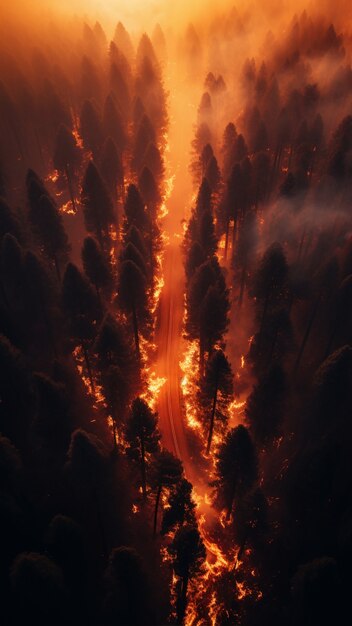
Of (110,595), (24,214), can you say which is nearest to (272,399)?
(110,595)

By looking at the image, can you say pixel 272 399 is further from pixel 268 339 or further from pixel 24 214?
pixel 24 214

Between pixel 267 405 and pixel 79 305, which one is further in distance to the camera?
pixel 79 305

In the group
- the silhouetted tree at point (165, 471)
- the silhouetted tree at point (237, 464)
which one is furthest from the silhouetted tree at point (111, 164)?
the silhouetted tree at point (237, 464)

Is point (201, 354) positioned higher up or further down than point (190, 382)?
higher up

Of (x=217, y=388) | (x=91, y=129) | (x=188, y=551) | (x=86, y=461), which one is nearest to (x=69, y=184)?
(x=91, y=129)

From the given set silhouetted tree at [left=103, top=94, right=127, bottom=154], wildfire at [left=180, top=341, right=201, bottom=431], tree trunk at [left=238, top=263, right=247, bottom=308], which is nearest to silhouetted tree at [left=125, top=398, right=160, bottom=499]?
wildfire at [left=180, top=341, right=201, bottom=431]

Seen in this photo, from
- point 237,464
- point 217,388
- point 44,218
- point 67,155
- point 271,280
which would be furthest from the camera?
point 67,155

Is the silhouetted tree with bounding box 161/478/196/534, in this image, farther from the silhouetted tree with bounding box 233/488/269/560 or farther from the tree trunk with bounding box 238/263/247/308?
the tree trunk with bounding box 238/263/247/308

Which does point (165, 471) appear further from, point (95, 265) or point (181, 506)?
point (95, 265)

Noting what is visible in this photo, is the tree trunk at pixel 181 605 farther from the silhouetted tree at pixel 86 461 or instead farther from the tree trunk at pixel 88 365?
the tree trunk at pixel 88 365
